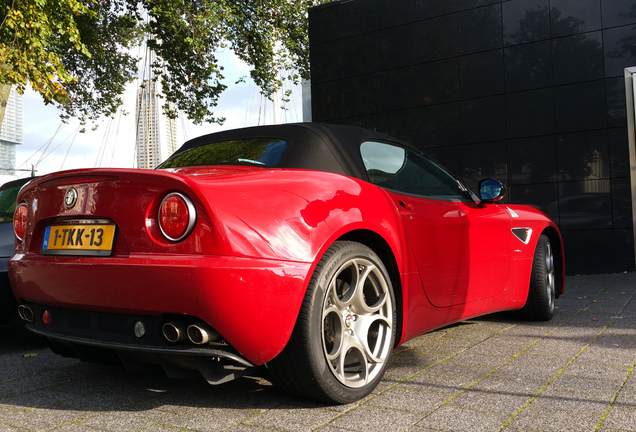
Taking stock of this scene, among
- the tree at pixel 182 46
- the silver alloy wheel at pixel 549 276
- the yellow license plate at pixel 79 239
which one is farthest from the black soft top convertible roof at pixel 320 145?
the tree at pixel 182 46

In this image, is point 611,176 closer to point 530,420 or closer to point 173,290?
point 530,420

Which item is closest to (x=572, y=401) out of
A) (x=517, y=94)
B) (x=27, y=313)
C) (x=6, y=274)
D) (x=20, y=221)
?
(x=27, y=313)

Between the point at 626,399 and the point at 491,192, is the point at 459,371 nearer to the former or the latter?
the point at 626,399

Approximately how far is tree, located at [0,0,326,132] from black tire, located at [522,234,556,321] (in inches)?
368

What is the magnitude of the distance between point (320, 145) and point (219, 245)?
1.02m

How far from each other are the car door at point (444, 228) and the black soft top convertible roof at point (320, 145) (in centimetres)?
10

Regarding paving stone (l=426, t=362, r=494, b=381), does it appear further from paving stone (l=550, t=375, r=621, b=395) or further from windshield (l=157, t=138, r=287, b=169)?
windshield (l=157, t=138, r=287, b=169)

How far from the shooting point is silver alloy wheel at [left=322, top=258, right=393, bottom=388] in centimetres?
269

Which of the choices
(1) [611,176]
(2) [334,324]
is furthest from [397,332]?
(1) [611,176]


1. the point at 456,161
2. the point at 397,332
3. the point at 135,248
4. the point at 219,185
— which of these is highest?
the point at 456,161

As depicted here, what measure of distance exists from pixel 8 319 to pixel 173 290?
2.61m

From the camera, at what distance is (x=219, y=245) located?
2271mm

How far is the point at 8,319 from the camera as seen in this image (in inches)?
166

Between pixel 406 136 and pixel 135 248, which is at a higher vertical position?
pixel 406 136
